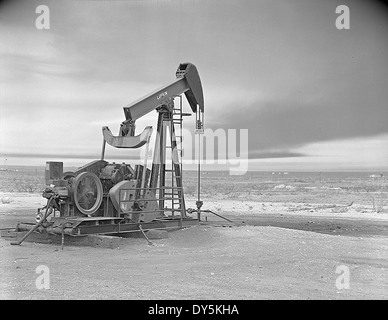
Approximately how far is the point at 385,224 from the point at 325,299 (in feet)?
32.2

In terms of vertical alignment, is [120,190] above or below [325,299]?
above

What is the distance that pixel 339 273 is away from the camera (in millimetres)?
6758

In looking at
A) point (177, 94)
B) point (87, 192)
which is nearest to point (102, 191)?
point (87, 192)

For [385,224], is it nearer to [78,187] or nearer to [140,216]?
[140,216]

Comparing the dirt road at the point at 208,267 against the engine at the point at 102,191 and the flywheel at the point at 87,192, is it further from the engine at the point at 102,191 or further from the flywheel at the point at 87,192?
the flywheel at the point at 87,192

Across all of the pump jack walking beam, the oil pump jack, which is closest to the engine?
the oil pump jack

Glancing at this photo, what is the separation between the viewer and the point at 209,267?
701 cm

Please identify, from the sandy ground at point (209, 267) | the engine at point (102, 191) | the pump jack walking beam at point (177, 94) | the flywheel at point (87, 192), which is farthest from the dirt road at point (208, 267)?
the pump jack walking beam at point (177, 94)

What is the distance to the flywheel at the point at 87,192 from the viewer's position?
8.98 m

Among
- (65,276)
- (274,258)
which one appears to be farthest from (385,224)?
(65,276)

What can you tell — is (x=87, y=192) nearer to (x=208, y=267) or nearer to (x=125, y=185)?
(x=125, y=185)

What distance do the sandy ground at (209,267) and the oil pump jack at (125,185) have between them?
45 cm

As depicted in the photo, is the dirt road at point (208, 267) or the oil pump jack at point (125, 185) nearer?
the dirt road at point (208, 267)

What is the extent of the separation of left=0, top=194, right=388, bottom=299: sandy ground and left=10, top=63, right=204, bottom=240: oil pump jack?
1.48 feet
